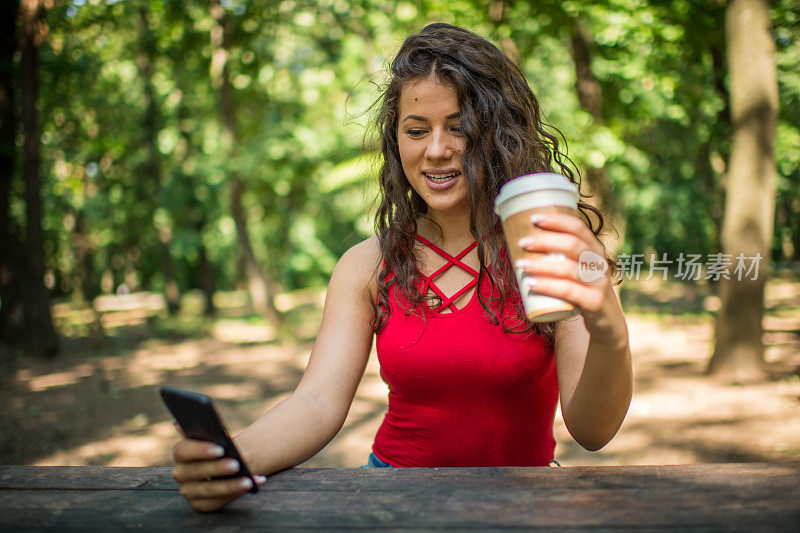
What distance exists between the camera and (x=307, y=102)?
1518 centimetres

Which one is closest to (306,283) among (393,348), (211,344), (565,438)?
(211,344)

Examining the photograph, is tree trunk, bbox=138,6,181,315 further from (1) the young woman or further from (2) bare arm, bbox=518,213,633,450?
(2) bare arm, bbox=518,213,633,450

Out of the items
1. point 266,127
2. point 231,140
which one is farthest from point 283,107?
point 231,140

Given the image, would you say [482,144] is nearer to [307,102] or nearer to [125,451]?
[125,451]

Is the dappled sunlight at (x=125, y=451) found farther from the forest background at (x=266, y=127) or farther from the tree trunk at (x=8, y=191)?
the tree trunk at (x=8, y=191)

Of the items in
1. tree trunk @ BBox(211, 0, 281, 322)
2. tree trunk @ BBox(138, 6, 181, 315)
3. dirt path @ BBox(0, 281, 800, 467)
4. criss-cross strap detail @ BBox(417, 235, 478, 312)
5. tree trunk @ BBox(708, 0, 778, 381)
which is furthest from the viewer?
tree trunk @ BBox(138, 6, 181, 315)

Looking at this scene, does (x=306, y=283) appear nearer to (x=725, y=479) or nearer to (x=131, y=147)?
(x=131, y=147)

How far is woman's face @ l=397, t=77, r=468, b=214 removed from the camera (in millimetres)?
1787

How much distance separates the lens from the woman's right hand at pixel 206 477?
1.20 m

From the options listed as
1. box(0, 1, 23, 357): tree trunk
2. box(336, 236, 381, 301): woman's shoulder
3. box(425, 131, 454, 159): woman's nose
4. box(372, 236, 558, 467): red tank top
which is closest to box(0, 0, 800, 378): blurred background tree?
box(0, 1, 23, 357): tree trunk

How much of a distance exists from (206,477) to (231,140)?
11314 mm

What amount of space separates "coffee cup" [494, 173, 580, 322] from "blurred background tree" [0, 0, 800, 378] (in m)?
4.70

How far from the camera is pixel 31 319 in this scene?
33.3ft

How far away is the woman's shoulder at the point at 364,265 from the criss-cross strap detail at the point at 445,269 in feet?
0.53
